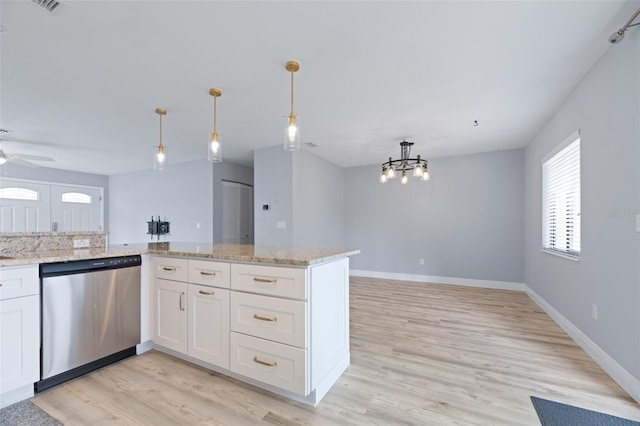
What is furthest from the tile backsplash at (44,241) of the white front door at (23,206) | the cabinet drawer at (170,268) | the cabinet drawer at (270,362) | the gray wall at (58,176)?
the white front door at (23,206)

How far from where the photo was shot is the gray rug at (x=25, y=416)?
1.55 metres

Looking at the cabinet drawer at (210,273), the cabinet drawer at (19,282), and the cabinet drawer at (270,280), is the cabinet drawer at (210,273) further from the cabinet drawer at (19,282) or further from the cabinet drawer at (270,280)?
the cabinet drawer at (19,282)

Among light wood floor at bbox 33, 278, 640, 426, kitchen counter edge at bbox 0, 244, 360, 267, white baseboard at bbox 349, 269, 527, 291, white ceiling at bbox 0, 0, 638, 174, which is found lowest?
white baseboard at bbox 349, 269, 527, 291

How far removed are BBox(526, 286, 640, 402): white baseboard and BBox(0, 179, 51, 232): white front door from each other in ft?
30.6

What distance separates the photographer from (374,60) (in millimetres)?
2189

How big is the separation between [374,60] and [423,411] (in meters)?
2.55

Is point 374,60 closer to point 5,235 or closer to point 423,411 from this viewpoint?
point 423,411

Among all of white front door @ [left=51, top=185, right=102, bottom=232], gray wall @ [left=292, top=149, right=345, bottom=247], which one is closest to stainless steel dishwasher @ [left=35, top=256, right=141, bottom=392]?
gray wall @ [left=292, top=149, right=345, bottom=247]

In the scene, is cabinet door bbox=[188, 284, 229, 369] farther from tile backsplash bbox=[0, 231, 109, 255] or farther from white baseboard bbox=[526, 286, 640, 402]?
white baseboard bbox=[526, 286, 640, 402]

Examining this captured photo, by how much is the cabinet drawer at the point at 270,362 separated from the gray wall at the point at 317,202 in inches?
106

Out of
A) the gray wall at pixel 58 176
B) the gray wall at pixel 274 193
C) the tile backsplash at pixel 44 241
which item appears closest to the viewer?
the tile backsplash at pixel 44 241

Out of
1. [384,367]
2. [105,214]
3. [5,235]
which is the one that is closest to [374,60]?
[384,367]

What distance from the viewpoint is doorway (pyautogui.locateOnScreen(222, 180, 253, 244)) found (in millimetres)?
5652

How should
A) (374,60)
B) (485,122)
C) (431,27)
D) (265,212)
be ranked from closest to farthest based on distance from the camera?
1. (431,27)
2. (374,60)
3. (485,122)
4. (265,212)
